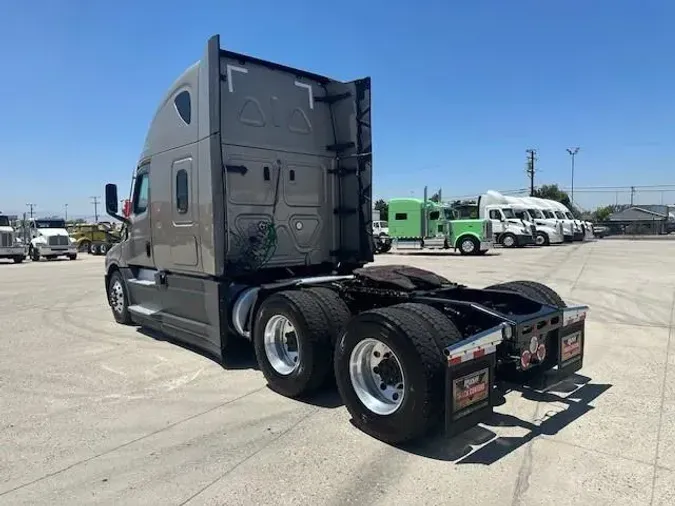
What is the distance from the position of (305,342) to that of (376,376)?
2.57ft

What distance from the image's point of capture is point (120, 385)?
5.54m

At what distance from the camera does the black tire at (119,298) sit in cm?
865

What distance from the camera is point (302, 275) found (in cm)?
707

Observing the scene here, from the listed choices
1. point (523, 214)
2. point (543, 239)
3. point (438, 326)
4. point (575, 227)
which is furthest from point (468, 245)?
point (438, 326)

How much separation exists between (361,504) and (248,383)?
263 centimetres

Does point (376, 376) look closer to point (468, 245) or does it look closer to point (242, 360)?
point (242, 360)

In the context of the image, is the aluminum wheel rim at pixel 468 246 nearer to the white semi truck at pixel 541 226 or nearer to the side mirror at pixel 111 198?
the white semi truck at pixel 541 226

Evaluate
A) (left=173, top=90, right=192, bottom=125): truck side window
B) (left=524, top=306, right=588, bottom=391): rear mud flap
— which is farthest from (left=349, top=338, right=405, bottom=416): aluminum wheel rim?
(left=173, top=90, right=192, bottom=125): truck side window

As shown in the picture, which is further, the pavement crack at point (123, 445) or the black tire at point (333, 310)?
the black tire at point (333, 310)

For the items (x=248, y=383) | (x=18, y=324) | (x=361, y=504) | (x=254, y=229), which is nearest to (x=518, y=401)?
(x=361, y=504)

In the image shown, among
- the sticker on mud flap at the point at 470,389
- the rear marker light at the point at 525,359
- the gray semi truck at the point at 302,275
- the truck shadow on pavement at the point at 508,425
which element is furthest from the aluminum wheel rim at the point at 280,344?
the rear marker light at the point at 525,359

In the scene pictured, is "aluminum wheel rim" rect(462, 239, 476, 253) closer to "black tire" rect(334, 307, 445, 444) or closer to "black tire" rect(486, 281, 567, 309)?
"black tire" rect(486, 281, 567, 309)

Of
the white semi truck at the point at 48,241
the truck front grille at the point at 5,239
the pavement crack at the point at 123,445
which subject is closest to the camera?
the pavement crack at the point at 123,445

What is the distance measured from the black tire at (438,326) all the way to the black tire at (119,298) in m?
5.98
